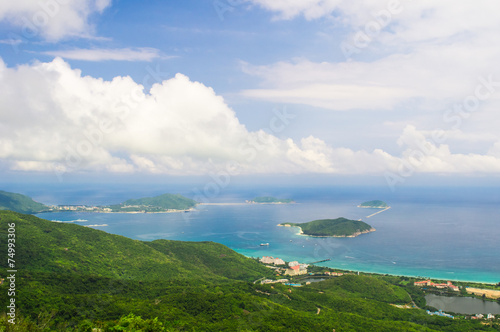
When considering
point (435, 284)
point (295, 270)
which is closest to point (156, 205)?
point (295, 270)

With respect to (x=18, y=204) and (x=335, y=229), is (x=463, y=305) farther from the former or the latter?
(x=18, y=204)

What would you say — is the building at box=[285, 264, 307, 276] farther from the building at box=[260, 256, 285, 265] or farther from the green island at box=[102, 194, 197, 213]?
the green island at box=[102, 194, 197, 213]

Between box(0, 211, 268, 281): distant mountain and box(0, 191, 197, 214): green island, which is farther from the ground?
box(0, 191, 197, 214): green island

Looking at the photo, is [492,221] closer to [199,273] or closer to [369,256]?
[369,256]

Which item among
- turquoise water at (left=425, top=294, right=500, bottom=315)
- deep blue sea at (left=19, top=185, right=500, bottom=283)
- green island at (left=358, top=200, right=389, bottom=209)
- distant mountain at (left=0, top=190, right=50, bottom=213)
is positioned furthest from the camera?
green island at (left=358, top=200, right=389, bottom=209)

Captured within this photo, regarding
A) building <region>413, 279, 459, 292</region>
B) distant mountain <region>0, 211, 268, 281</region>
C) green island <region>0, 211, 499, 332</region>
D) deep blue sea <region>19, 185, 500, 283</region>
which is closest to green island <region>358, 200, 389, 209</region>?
deep blue sea <region>19, 185, 500, 283</region>

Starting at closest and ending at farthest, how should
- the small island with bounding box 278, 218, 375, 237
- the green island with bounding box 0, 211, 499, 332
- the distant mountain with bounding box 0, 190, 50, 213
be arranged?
the green island with bounding box 0, 211, 499, 332 < the small island with bounding box 278, 218, 375, 237 < the distant mountain with bounding box 0, 190, 50, 213
